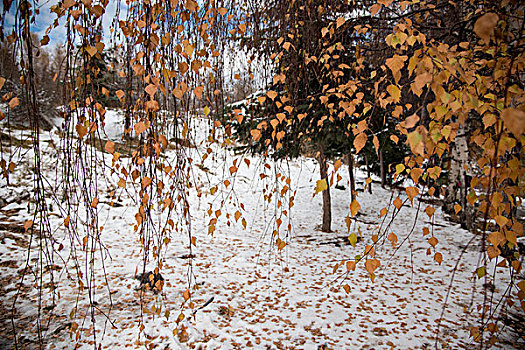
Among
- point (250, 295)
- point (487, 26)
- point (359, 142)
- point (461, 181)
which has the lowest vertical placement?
point (250, 295)

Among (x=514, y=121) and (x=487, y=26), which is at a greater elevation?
(x=487, y=26)

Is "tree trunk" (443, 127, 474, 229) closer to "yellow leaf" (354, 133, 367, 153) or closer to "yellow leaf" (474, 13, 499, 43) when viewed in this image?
"yellow leaf" (354, 133, 367, 153)

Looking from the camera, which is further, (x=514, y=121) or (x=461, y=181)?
(x=461, y=181)

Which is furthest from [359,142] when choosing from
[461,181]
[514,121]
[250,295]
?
[461,181]

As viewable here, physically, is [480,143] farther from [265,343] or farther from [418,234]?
[418,234]

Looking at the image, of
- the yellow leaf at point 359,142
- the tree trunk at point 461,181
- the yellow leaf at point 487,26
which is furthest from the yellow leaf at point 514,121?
→ the tree trunk at point 461,181

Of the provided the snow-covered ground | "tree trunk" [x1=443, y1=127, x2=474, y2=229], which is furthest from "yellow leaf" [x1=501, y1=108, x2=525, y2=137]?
"tree trunk" [x1=443, y1=127, x2=474, y2=229]

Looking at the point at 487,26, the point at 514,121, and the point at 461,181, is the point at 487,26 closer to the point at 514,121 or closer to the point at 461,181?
the point at 514,121

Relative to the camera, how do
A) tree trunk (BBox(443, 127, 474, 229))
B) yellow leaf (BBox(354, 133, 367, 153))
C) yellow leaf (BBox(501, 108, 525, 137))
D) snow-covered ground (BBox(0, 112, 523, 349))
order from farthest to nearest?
1. tree trunk (BBox(443, 127, 474, 229))
2. snow-covered ground (BBox(0, 112, 523, 349))
3. yellow leaf (BBox(354, 133, 367, 153))
4. yellow leaf (BBox(501, 108, 525, 137))

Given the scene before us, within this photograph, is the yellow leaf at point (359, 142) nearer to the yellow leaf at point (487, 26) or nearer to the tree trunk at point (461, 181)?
the yellow leaf at point (487, 26)

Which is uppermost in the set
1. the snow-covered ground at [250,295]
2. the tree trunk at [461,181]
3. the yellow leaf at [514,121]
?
the yellow leaf at [514,121]

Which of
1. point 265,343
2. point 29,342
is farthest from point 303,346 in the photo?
point 29,342

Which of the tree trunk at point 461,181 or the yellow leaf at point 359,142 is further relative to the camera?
the tree trunk at point 461,181

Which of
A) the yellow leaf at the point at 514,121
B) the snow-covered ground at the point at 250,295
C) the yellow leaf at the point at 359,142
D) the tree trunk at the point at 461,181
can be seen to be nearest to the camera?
the yellow leaf at the point at 514,121
